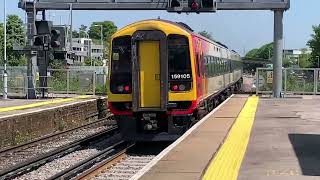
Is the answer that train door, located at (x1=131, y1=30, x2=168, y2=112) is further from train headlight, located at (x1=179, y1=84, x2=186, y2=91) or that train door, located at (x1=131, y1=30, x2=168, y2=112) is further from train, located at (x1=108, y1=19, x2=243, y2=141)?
train headlight, located at (x1=179, y1=84, x2=186, y2=91)

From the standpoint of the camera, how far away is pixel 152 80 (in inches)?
614

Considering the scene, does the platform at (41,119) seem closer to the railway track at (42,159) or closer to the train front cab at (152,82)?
the railway track at (42,159)

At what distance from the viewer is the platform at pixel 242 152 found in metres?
9.12

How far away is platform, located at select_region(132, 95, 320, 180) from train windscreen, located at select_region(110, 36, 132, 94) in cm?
221

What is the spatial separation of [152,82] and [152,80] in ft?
0.17

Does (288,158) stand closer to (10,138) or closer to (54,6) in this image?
(10,138)

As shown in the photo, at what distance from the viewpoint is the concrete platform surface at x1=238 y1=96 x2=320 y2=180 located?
9.12 m

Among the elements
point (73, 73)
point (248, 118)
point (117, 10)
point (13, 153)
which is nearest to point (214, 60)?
point (248, 118)

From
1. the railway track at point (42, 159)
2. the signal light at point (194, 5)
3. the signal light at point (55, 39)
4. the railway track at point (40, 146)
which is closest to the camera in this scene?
the railway track at point (42, 159)

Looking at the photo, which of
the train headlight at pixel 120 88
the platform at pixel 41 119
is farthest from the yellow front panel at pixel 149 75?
the platform at pixel 41 119

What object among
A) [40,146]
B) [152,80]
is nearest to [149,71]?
[152,80]

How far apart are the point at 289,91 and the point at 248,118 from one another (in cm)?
1785

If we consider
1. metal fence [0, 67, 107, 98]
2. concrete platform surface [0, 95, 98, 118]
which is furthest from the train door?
metal fence [0, 67, 107, 98]

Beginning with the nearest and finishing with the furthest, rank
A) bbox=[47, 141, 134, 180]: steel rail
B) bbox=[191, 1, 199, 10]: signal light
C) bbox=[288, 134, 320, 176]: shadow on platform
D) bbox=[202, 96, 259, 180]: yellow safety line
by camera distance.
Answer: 1. bbox=[202, 96, 259, 180]: yellow safety line
2. bbox=[288, 134, 320, 176]: shadow on platform
3. bbox=[47, 141, 134, 180]: steel rail
4. bbox=[191, 1, 199, 10]: signal light
